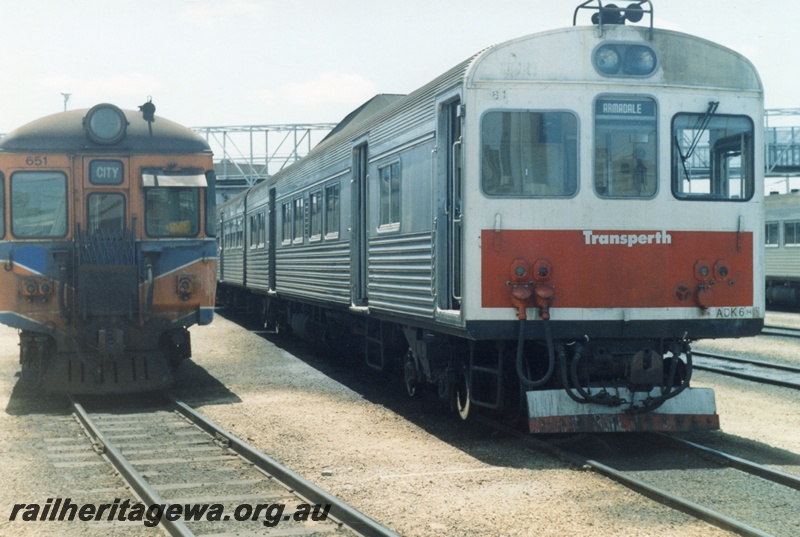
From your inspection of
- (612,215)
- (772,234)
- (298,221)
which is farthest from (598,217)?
(772,234)

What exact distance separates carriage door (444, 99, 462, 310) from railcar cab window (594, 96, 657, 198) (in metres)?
1.12

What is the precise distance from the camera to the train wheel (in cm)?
888

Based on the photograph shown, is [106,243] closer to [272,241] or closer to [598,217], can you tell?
[598,217]

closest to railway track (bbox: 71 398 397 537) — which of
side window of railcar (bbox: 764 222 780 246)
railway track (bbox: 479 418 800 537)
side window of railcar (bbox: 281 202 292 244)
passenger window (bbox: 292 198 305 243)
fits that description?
railway track (bbox: 479 418 800 537)

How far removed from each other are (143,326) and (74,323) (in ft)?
2.43

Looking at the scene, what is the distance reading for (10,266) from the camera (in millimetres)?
11305

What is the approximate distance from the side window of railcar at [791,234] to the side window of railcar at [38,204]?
22.2 metres

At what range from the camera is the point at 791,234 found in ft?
94.1

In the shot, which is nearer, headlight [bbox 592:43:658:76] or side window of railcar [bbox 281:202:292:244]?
headlight [bbox 592:43:658:76]

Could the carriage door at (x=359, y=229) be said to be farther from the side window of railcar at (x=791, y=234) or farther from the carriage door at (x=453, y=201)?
the side window of railcar at (x=791, y=234)

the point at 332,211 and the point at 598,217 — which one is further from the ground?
the point at 332,211

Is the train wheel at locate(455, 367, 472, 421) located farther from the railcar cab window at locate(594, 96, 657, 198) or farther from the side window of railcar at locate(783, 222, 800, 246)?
the side window of railcar at locate(783, 222, 800, 246)

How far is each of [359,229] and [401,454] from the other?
13.7 ft

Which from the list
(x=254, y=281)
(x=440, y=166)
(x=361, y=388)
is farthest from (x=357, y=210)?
(x=254, y=281)
